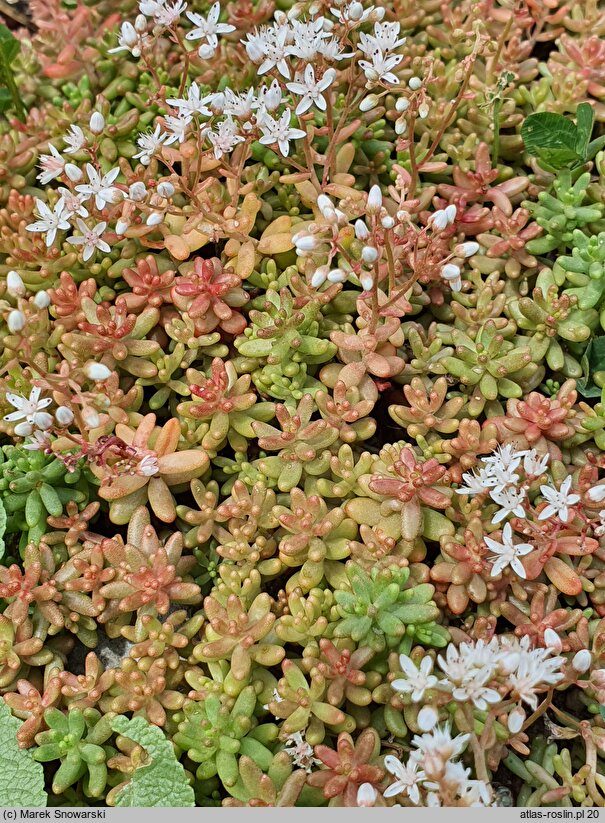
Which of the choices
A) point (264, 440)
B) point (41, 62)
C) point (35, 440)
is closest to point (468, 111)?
point (264, 440)

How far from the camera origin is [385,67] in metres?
2.48

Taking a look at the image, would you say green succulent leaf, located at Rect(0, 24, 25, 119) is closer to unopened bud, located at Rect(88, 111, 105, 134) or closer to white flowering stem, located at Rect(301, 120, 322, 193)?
unopened bud, located at Rect(88, 111, 105, 134)

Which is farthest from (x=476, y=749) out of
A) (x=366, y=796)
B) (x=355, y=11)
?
(x=355, y=11)

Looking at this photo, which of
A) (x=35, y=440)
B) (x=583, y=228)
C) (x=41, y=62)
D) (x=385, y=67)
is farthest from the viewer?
(x=41, y=62)

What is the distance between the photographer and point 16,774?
2.10m

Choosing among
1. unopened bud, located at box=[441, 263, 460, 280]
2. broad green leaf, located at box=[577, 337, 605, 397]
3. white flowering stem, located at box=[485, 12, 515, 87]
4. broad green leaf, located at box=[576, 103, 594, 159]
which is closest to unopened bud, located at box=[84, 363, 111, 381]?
unopened bud, located at box=[441, 263, 460, 280]

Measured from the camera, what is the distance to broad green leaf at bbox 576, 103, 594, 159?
267 centimetres

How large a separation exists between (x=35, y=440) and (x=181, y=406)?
17.8 inches

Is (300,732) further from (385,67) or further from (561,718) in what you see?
(385,67)

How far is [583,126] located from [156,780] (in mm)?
2523

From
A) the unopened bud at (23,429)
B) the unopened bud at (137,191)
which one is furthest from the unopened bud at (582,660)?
the unopened bud at (137,191)

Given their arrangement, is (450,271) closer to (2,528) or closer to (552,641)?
(552,641)

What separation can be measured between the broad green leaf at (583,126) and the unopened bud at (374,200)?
96 cm

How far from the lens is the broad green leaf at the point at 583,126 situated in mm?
2672
